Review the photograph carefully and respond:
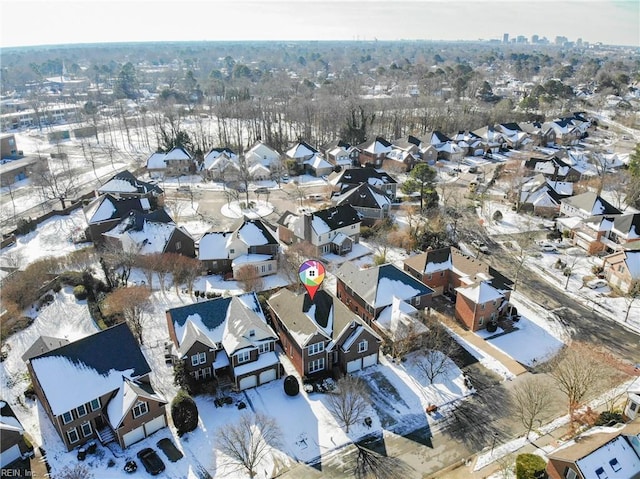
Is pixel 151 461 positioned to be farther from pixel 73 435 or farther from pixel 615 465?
pixel 615 465

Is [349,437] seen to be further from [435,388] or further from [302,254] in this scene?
[302,254]

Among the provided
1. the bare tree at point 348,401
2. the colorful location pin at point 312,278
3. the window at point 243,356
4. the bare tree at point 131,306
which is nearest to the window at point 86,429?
the bare tree at point 131,306

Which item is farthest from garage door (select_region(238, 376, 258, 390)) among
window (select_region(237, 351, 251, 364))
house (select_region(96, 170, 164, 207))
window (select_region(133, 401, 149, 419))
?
house (select_region(96, 170, 164, 207))

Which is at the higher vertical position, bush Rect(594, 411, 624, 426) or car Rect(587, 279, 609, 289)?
bush Rect(594, 411, 624, 426)

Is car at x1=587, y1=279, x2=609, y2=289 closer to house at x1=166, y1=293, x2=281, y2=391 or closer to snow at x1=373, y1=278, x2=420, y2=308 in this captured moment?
snow at x1=373, y1=278, x2=420, y2=308

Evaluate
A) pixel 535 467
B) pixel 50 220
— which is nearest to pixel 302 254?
pixel 535 467

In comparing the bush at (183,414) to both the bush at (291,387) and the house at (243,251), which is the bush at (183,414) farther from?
the house at (243,251)
